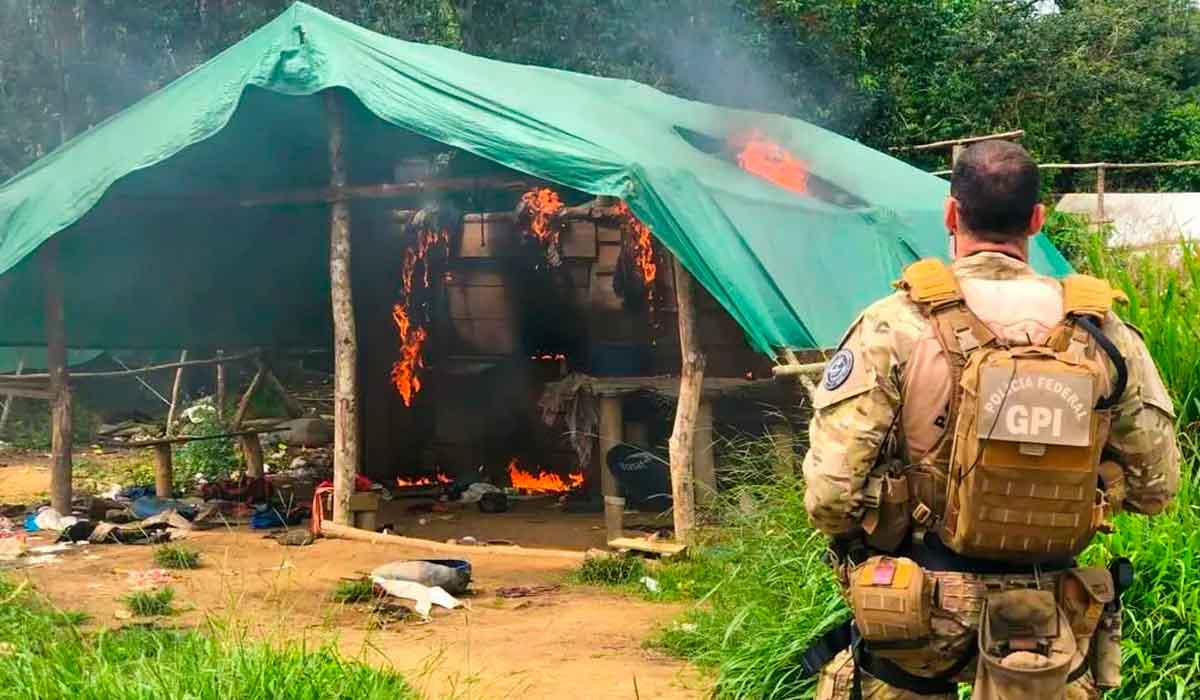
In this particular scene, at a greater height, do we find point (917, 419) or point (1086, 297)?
point (1086, 297)

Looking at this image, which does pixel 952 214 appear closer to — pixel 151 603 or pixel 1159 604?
pixel 1159 604

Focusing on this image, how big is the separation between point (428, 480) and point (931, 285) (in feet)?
30.2

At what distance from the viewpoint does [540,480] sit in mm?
11266

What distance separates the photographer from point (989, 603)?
2760mm

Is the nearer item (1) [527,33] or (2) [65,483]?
(2) [65,483]

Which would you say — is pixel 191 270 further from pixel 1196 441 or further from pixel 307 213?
pixel 1196 441

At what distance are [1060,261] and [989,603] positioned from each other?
419 inches

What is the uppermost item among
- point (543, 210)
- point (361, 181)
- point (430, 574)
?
point (361, 181)

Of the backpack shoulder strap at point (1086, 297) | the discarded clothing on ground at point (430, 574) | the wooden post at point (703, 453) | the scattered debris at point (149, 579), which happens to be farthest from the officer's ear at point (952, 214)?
the wooden post at point (703, 453)

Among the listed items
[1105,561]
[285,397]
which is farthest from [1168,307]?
[285,397]

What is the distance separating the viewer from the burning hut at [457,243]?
25.6 feet

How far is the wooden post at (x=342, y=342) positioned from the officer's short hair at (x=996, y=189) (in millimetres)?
6033

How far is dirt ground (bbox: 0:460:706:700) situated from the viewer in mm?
4961

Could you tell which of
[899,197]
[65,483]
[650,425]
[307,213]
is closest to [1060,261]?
[899,197]
